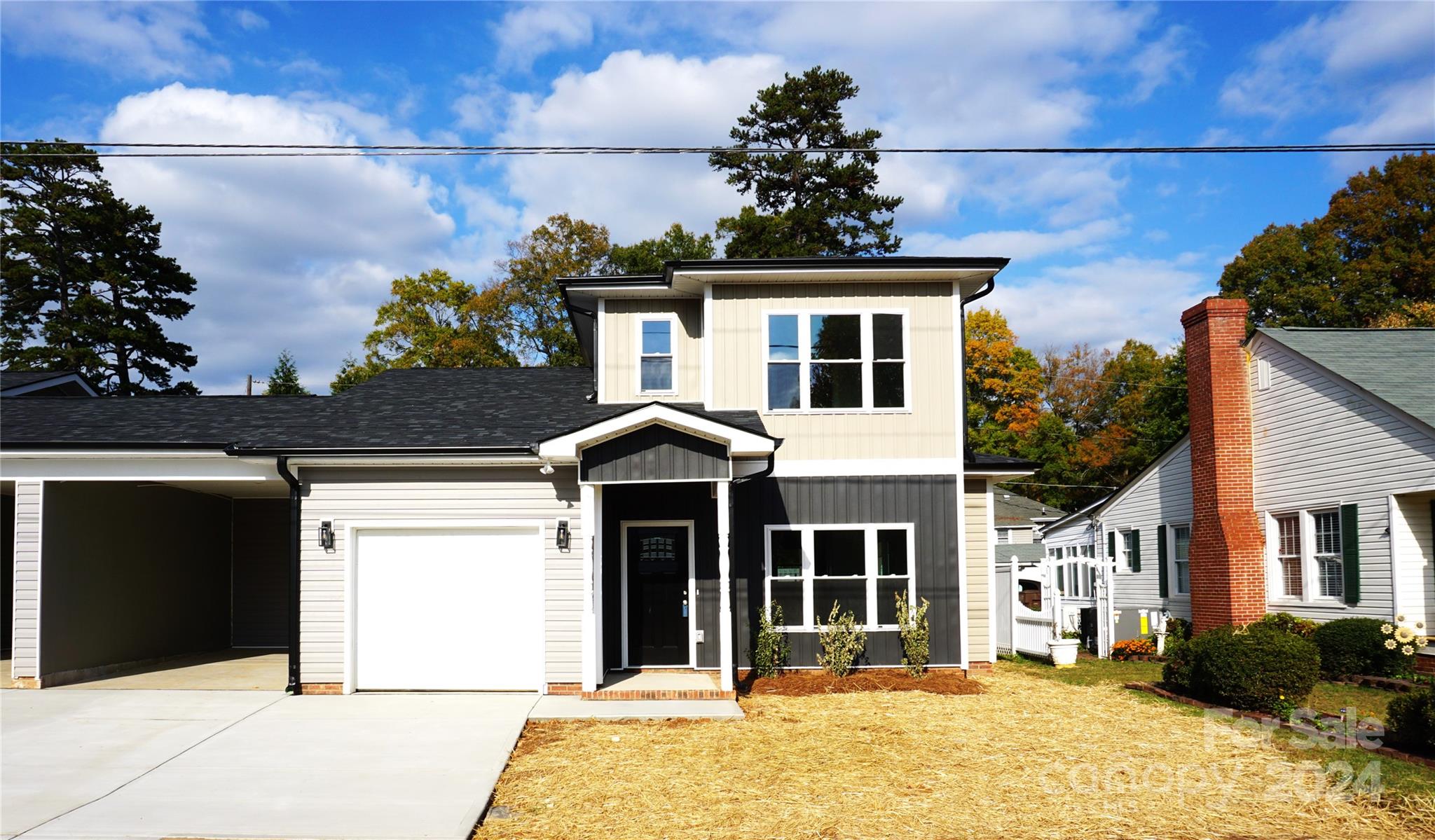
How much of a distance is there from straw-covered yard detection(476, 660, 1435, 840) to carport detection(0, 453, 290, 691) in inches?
257

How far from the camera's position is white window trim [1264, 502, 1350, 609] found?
16.4 meters

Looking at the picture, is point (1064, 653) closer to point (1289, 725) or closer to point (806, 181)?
point (1289, 725)

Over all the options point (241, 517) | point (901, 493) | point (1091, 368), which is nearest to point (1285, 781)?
point (901, 493)

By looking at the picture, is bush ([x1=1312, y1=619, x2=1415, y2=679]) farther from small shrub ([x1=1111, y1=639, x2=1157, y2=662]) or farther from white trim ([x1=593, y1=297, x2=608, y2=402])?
white trim ([x1=593, y1=297, x2=608, y2=402])

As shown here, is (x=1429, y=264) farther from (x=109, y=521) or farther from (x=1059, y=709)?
(x=109, y=521)

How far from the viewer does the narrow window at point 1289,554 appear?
17.2 metres

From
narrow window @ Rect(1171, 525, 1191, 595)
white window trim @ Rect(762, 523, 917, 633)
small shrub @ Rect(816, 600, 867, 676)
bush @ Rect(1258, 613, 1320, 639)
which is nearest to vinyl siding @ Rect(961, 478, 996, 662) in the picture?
white window trim @ Rect(762, 523, 917, 633)

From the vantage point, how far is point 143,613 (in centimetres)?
1573

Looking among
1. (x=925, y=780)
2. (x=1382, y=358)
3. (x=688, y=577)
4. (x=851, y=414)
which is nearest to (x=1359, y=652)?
(x=1382, y=358)

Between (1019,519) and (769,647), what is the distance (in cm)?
2707

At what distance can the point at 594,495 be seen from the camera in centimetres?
1294

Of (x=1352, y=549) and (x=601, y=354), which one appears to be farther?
(x=1352, y=549)

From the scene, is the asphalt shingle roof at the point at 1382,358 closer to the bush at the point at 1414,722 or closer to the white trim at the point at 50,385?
the bush at the point at 1414,722

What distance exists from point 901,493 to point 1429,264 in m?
30.2
